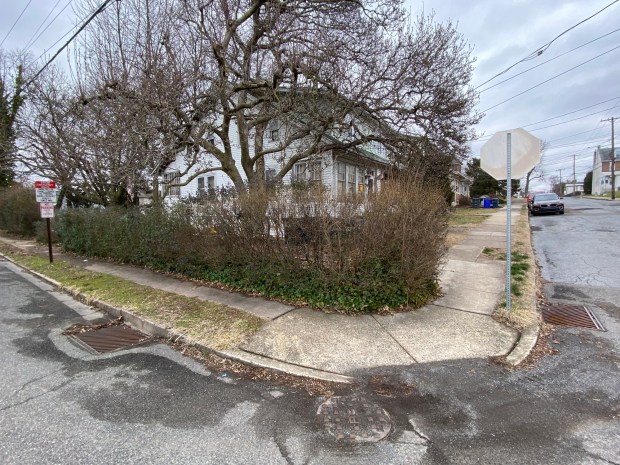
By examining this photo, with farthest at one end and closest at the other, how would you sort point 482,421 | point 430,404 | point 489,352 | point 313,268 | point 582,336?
point 313,268
point 582,336
point 489,352
point 430,404
point 482,421

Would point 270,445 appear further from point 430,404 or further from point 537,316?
point 537,316

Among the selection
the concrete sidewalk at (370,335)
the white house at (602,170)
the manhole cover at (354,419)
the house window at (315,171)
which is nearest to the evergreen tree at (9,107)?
the house window at (315,171)

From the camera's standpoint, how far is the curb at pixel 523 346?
12.8 feet

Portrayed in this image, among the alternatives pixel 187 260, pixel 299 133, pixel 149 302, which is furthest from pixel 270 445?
pixel 299 133

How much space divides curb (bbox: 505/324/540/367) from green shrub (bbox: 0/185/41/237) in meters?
20.4

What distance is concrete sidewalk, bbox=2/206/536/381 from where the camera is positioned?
3891 millimetres

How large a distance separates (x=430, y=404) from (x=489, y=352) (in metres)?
1.43

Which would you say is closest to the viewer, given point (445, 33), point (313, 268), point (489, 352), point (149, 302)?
point (489, 352)

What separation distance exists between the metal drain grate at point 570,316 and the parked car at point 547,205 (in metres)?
20.3

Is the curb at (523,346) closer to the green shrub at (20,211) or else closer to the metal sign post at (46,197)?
the metal sign post at (46,197)

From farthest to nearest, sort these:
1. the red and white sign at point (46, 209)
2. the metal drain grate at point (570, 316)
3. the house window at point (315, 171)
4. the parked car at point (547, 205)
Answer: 1. the parked car at point (547, 205)
2. the red and white sign at point (46, 209)
3. the house window at point (315, 171)
4. the metal drain grate at point (570, 316)

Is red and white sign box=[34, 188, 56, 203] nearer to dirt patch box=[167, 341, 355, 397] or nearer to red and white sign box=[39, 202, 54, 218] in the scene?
red and white sign box=[39, 202, 54, 218]

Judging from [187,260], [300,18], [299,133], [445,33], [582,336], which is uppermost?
[300,18]

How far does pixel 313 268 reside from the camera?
5453 mm
